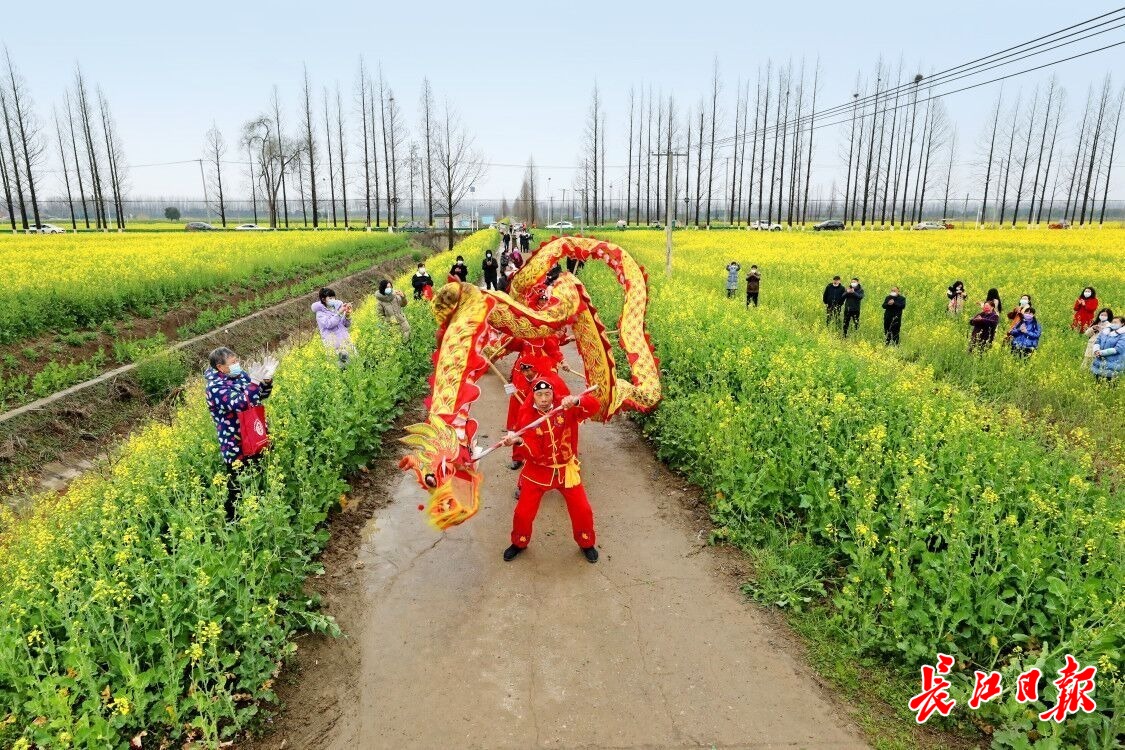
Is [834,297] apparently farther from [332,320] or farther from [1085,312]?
[332,320]

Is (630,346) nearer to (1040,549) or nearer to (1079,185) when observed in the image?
(1040,549)

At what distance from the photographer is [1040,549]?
3787mm

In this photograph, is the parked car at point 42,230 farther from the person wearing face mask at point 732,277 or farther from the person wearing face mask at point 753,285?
the person wearing face mask at point 753,285

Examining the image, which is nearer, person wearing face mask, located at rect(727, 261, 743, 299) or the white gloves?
the white gloves

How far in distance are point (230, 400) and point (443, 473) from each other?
238 cm

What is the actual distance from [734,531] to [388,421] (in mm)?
4771

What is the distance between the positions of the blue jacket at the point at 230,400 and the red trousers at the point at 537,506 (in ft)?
7.85

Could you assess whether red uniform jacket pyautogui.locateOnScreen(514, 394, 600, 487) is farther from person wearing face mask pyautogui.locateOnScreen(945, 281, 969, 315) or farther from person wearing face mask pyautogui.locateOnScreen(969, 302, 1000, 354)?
person wearing face mask pyautogui.locateOnScreen(945, 281, 969, 315)

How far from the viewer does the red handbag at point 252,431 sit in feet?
17.3

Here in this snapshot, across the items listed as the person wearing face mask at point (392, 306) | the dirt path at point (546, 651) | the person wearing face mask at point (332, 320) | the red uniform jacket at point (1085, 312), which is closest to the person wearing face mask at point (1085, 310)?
the red uniform jacket at point (1085, 312)

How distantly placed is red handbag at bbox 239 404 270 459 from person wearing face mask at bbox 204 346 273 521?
0.03 metres

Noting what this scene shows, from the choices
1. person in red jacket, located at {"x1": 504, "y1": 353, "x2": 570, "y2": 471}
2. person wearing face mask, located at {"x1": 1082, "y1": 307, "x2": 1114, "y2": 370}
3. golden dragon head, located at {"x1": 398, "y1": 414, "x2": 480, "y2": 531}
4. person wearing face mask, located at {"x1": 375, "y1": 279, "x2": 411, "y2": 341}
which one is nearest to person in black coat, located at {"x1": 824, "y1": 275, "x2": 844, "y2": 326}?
person wearing face mask, located at {"x1": 1082, "y1": 307, "x2": 1114, "y2": 370}

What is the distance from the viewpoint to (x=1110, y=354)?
8.64 meters

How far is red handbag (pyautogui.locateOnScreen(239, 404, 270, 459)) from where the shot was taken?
208 inches
